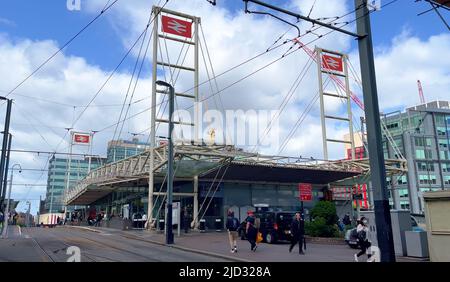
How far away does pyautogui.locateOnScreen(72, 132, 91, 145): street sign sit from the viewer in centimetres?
8131

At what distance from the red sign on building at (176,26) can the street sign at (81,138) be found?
49.4m

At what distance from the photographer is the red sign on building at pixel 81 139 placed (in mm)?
81375

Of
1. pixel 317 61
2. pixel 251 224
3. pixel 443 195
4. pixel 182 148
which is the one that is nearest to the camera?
pixel 443 195

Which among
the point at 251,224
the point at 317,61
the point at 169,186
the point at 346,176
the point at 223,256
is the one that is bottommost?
the point at 223,256

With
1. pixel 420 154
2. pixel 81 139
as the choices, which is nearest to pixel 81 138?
pixel 81 139

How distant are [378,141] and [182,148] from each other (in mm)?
21012

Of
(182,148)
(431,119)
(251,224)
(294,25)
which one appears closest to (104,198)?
(182,148)

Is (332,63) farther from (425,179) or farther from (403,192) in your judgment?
(425,179)

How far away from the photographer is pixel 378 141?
38.2ft

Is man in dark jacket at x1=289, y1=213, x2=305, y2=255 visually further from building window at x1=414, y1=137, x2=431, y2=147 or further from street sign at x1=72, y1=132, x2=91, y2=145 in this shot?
building window at x1=414, y1=137, x2=431, y2=147

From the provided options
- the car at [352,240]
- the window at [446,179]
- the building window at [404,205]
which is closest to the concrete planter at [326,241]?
the car at [352,240]

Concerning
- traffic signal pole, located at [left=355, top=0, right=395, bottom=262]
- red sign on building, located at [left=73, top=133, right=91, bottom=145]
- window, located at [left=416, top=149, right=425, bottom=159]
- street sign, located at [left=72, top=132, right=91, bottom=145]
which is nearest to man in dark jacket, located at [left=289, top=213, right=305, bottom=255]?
traffic signal pole, located at [left=355, top=0, right=395, bottom=262]

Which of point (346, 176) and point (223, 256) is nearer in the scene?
point (223, 256)
